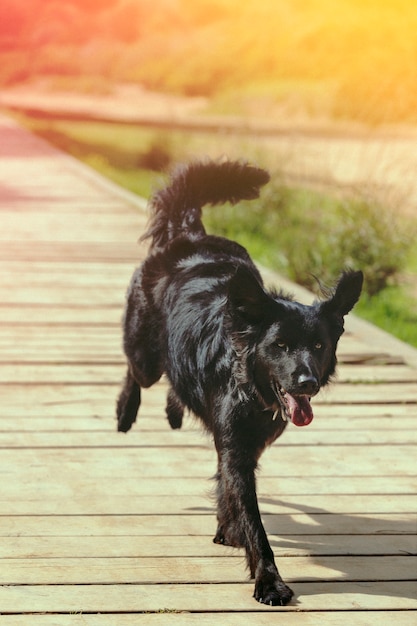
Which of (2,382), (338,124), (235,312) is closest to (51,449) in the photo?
(2,382)

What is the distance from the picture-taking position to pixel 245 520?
3193 millimetres

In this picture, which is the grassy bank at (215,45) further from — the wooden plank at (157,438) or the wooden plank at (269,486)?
the wooden plank at (269,486)

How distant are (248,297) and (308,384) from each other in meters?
0.35

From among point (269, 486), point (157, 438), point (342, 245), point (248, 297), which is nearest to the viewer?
point (248, 297)

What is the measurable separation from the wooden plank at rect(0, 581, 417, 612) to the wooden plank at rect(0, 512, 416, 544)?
377 mm

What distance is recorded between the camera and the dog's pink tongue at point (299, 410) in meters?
3.00

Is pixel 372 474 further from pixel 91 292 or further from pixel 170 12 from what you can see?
pixel 170 12

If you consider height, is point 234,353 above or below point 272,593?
above

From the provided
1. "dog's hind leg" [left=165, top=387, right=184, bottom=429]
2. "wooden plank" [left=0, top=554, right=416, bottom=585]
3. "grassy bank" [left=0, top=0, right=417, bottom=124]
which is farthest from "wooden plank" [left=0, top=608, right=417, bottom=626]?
"grassy bank" [left=0, top=0, right=417, bottom=124]

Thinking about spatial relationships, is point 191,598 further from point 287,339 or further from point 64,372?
point 64,372

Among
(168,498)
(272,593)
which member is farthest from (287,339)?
(168,498)

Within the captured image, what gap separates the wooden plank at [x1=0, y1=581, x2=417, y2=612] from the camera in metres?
2.91

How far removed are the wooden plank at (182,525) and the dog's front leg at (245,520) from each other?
7.8 inches

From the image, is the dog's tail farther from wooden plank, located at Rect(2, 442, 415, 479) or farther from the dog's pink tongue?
the dog's pink tongue
